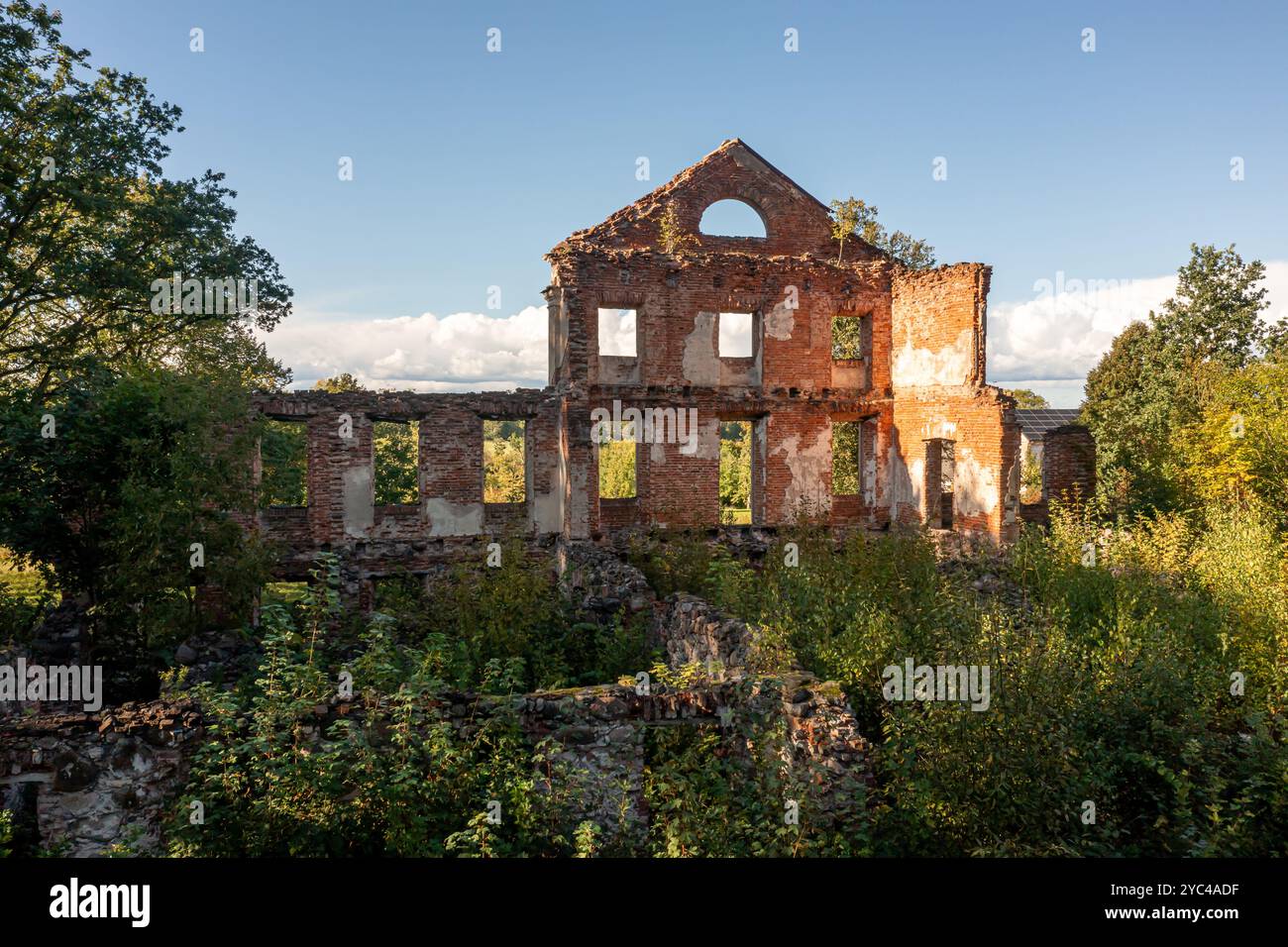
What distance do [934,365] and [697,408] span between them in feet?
18.3

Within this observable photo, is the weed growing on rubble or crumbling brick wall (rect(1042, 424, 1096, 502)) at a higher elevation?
crumbling brick wall (rect(1042, 424, 1096, 502))

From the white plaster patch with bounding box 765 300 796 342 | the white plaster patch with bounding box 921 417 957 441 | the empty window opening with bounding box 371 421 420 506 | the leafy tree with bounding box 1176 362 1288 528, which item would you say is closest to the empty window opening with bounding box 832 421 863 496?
the white plaster patch with bounding box 921 417 957 441

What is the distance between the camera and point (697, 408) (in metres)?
18.4

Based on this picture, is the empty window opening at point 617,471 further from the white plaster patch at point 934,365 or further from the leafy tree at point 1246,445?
the leafy tree at point 1246,445

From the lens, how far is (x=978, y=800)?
18.4ft

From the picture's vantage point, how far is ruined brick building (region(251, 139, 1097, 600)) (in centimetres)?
1642

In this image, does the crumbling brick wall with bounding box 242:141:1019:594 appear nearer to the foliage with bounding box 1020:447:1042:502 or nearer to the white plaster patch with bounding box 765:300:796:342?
the white plaster patch with bounding box 765:300:796:342

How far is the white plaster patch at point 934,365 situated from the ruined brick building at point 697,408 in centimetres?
4

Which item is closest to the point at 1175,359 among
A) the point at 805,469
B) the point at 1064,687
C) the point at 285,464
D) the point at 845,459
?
the point at 845,459

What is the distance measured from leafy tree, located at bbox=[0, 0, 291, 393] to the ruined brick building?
4566 millimetres

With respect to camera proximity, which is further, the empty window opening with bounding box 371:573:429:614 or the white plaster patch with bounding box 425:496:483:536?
the white plaster patch with bounding box 425:496:483:536

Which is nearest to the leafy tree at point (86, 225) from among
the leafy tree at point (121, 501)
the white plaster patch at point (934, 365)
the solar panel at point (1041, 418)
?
the leafy tree at point (121, 501)

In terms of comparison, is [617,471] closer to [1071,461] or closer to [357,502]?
[357,502]

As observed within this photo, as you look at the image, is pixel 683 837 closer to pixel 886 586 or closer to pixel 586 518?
pixel 886 586
